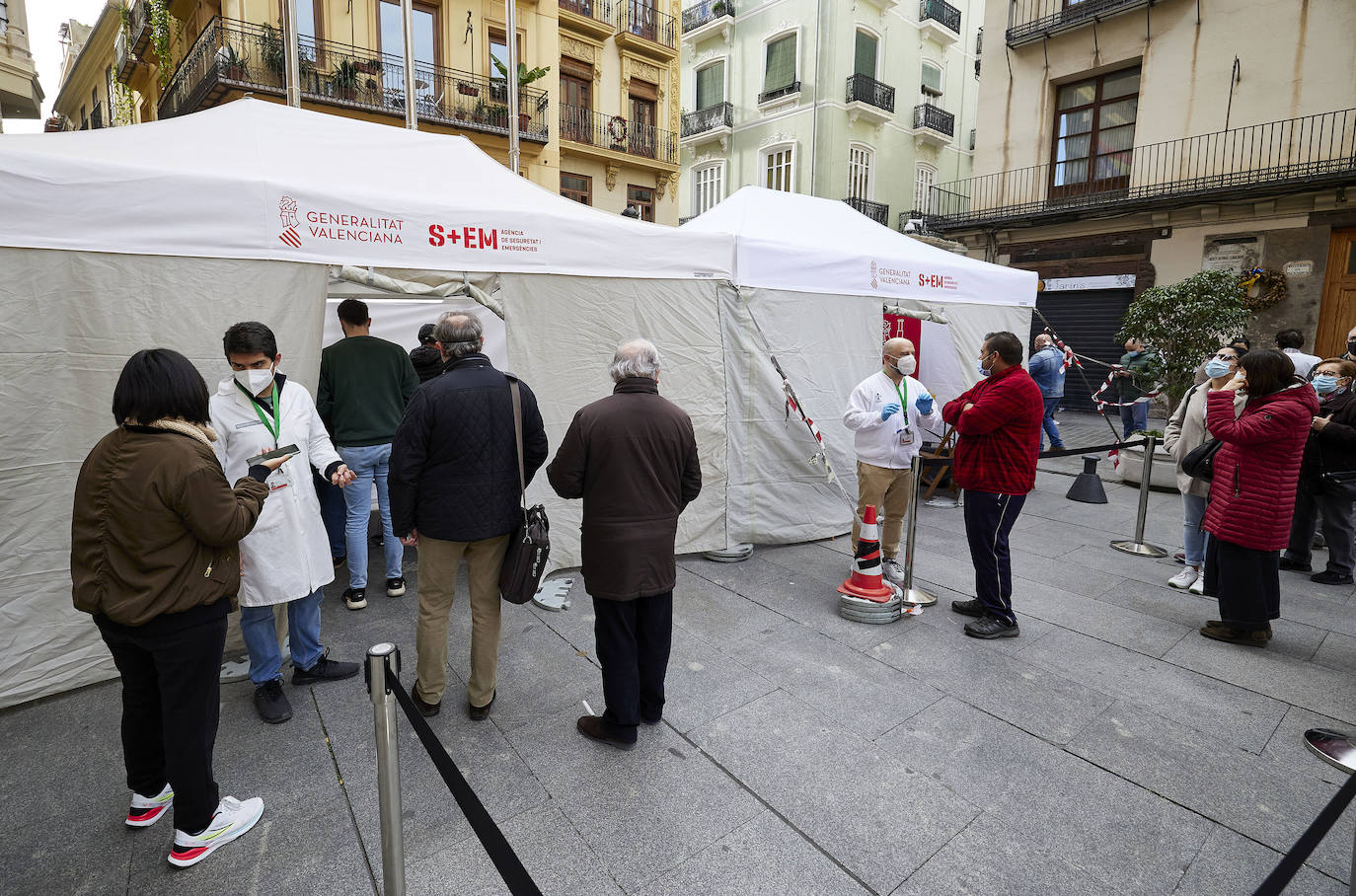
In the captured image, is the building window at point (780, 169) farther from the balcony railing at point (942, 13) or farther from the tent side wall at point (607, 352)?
the tent side wall at point (607, 352)

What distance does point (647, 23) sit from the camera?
21.4 meters

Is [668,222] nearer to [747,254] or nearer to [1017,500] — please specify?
[747,254]

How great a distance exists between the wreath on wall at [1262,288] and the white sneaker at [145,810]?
16296 mm

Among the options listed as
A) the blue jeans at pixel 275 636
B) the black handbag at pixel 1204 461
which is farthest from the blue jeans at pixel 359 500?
the black handbag at pixel 1204 461

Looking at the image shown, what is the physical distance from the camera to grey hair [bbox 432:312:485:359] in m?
3.07

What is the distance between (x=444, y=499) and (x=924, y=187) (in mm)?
25284

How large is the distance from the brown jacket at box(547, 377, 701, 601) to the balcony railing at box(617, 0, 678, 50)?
849 inches

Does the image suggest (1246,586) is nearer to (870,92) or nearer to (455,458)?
(455,458)

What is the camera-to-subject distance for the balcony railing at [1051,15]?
576 inches

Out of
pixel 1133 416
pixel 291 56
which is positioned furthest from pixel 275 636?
pixel 1133 416

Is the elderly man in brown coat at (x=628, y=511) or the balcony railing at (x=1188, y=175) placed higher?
the balcony railing at (x=1188, y=175)

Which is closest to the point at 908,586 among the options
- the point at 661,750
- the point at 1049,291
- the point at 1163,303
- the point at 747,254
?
the point at 661,750

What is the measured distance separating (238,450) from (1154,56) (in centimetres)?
1806

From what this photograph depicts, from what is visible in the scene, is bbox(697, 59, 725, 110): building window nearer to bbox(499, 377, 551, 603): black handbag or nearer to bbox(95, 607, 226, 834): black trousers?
bbox(499, 377, 551, 603): black handbag
